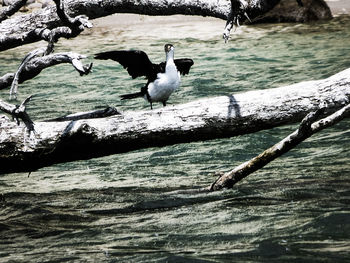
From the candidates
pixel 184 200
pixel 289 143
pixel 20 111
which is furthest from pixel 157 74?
pixel 20 111

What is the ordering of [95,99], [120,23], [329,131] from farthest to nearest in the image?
1. [120,23]
2. [95,99]
3. [329,131]

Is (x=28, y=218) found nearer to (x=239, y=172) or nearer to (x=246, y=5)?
(x=239, y=172)

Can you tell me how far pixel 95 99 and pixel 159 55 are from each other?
283cm

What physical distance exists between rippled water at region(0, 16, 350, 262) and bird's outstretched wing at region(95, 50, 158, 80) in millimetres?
1272

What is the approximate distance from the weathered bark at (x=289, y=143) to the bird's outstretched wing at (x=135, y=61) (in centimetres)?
200

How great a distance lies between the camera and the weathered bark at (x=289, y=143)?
5996mm

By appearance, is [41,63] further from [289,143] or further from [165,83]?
[165,83]

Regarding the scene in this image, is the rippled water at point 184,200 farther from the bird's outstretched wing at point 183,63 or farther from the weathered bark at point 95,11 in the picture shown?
the weathered bark at point 95,11

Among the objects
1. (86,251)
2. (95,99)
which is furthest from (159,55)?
(86,251)

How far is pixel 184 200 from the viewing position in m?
7.54

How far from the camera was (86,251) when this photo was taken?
6207 mm

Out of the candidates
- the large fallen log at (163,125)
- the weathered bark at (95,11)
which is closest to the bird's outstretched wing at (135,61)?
the weathered bark at (95,11)

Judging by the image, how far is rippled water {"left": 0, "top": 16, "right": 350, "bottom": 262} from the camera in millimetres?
6121

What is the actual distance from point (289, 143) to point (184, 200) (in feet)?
5.26
